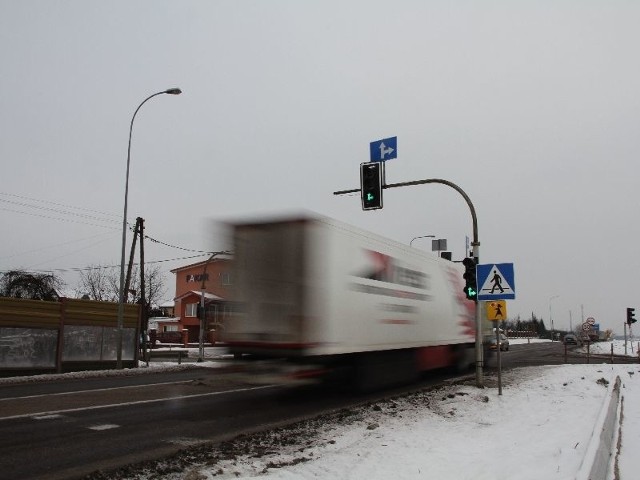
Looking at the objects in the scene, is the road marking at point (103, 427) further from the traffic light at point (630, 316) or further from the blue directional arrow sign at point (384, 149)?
the traffic light at point (630, 316)

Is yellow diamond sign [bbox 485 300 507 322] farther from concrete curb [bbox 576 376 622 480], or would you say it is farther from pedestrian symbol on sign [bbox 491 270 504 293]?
concrete curb [bbox 576 376 622 480]

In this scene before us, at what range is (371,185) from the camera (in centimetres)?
1532

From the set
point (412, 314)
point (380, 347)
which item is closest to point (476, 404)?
point (380, 347)

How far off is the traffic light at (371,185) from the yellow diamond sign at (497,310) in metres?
4.16

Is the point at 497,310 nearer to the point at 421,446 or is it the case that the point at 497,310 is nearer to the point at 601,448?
the point at 421,446

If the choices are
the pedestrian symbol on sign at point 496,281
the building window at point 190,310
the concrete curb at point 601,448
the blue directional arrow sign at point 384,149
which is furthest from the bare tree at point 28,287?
the concrete curb at point 601,448

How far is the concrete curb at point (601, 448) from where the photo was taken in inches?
209

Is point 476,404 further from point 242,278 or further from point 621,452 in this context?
point 242,278

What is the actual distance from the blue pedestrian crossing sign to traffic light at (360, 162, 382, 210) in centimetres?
360

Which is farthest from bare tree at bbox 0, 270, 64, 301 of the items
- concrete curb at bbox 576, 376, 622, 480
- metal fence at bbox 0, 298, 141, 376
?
concrete curb at bbox 576, 376, 622, 480

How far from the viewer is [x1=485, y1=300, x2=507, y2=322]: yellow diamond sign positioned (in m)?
12.6

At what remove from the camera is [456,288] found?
18.4 meters

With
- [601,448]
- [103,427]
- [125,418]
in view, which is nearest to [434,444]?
[601,448]

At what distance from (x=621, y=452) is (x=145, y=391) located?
34.6 feet
